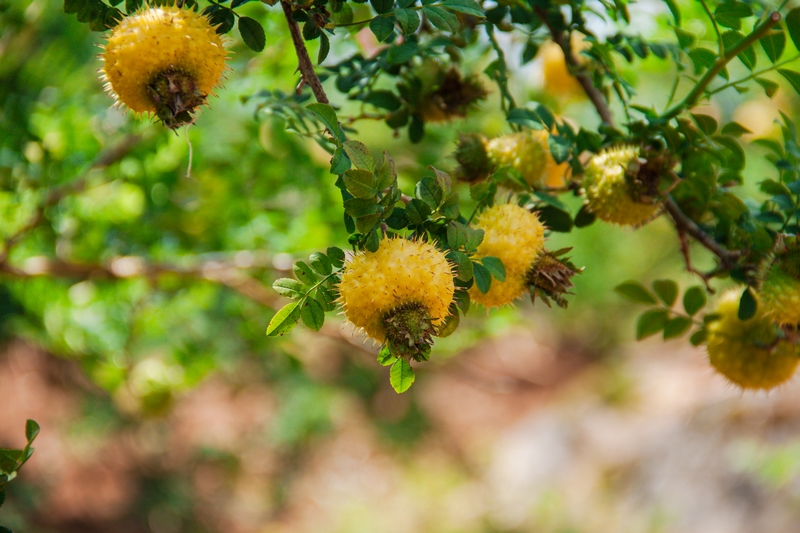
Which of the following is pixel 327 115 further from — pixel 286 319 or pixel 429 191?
pixel 286 319

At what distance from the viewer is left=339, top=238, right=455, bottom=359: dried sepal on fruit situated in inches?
28.2

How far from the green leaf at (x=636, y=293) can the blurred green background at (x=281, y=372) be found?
0.52ft

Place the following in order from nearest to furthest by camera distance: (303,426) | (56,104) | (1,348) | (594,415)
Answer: (56,104), (1,348), (303,426), (594,415)

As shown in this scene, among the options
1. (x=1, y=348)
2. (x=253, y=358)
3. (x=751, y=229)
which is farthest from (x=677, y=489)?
(x=1, y=348)

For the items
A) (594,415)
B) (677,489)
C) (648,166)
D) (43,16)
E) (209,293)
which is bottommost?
(594,415)

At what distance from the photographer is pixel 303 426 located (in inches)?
186

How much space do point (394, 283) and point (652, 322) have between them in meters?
0.74

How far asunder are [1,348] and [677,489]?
14.4 feet

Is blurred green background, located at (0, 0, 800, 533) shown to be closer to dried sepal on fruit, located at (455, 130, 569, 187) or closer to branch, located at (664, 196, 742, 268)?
branch, located at (664, 196, 742, 268)

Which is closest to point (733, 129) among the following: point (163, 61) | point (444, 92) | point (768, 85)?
point (768, 85)

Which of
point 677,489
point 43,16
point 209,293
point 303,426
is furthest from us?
point 303,426

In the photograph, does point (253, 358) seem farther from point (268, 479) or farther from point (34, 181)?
point (34, 181)

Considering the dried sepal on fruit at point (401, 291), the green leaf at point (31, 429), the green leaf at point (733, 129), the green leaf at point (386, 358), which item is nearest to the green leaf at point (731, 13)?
the green leaf at point (733, 129)

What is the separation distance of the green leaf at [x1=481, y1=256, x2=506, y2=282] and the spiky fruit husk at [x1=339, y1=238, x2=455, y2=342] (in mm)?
97
